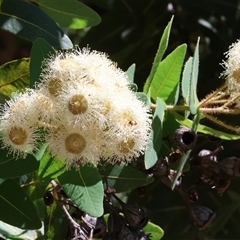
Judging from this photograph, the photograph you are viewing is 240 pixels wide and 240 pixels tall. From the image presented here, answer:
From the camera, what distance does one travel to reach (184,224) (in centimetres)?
176

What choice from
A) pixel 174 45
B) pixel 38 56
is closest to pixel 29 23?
pixel 38 56

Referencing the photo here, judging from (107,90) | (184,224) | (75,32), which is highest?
(107,90)

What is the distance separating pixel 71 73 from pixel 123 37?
0.96 meters

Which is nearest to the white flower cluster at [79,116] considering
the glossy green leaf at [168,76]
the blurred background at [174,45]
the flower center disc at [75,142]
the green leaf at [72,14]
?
the flower center disc at [75,142]

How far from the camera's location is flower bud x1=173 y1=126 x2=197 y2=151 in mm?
1135

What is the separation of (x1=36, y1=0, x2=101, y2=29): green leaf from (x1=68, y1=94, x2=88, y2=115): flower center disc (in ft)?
1.43

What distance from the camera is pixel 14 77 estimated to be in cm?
126

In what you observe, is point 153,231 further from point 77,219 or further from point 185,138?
point 185,138

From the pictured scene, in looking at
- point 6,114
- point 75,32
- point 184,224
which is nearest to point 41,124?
point 6,114

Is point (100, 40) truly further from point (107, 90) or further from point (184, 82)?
point (107, 90)

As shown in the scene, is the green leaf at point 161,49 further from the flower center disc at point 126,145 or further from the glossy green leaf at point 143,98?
the flower center disc at point 126,145

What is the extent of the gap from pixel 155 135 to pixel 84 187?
169mm

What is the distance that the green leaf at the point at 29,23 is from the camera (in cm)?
131

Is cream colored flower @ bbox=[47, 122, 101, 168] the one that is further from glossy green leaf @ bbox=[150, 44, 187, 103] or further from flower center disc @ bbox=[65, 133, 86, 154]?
glossy green leaf @ bbox=[150, 44, 187, 103]
